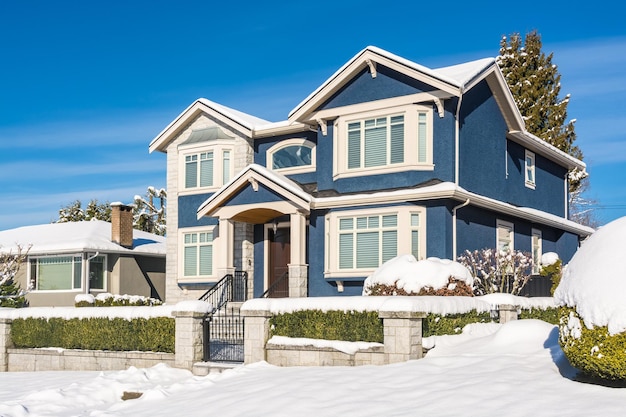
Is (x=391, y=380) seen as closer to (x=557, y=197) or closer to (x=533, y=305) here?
(x=533, y=305)

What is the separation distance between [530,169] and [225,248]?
11.1m

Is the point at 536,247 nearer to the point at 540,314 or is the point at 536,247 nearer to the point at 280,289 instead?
the point at 540,314

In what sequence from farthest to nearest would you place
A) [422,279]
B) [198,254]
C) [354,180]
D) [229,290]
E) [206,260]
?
[198,254] → [206,260] → [229,290] → [354,180] → [422,279]

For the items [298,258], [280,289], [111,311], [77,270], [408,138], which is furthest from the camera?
[77,270]

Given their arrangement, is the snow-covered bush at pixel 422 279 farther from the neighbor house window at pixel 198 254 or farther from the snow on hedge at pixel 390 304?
the neighbor house window at pixel 198 254

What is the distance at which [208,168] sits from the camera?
2527 cm

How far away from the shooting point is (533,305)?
1666 centimetres

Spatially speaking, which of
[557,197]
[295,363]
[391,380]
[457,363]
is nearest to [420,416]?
[391,380]

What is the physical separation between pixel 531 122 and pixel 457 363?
88.4 feet

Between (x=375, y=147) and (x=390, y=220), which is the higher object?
(x=375, y=147)

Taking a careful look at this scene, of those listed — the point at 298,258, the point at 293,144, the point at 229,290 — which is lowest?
the point at 229,290

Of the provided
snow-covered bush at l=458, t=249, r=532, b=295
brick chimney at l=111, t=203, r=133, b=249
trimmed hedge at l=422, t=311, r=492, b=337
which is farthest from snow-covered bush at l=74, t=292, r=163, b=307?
trimmed hedge at l=422, t=311, r=492, b=337

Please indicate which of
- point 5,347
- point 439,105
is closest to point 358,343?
point 439,105

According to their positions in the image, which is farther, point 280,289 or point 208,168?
point 208,168
